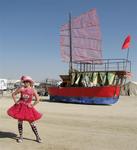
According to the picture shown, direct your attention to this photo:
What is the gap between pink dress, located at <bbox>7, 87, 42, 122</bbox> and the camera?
798cm

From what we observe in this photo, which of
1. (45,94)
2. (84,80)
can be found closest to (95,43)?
(84,80)

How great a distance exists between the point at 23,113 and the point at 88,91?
16130 mm

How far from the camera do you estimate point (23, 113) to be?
7.99 meters

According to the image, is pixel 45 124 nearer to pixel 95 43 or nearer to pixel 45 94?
pixel 95 43

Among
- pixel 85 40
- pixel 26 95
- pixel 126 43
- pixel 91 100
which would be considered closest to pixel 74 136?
pixel 26 95

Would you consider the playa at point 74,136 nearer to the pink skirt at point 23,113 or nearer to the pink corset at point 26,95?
the pink skirt at point 23,113

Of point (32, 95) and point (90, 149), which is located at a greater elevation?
point (32, 95)

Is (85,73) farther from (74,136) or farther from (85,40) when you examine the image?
(74,136)

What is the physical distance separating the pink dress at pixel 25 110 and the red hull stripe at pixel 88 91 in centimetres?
1547

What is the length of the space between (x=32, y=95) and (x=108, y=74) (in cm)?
1593

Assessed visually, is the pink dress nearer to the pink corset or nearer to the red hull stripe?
the pink corset

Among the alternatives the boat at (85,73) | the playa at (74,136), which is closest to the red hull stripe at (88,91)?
the boat at (85,73)

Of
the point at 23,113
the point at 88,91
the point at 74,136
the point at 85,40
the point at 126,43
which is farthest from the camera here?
the point at 85,40

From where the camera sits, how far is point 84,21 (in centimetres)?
2895
